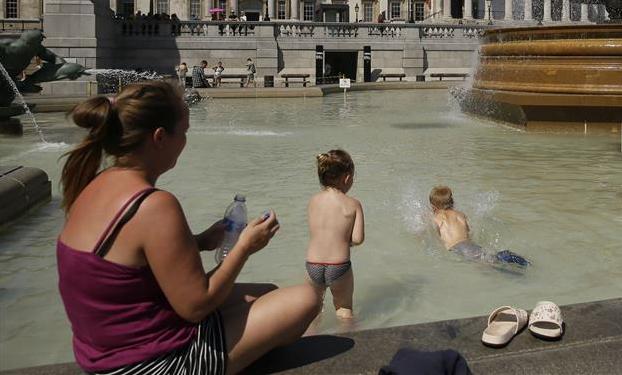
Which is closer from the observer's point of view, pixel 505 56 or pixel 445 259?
pixel 445 259

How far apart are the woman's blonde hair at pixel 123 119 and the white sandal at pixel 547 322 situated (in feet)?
5.64

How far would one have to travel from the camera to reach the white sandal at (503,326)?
10.1ft

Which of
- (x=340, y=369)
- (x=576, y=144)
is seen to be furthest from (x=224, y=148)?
(x=340, y=369)

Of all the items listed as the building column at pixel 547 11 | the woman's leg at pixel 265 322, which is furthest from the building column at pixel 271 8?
the woman's leg at pixel 265 322

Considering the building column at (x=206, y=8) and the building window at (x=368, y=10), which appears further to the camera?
the building window at (x=368, y=10)

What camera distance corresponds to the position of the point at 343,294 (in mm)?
4273

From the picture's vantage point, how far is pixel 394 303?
461 cm

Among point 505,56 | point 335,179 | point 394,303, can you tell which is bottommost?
point 394,303

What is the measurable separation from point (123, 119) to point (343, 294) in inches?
83.5

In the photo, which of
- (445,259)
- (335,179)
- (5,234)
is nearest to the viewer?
(335,179)

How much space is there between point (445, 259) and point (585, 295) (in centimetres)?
107

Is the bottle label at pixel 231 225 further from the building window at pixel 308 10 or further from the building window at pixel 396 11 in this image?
the building window at pixel 396 11

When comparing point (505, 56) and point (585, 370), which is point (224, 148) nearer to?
point (505, 56)

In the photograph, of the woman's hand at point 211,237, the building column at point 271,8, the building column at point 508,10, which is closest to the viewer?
the woman's hand at point 211,237
